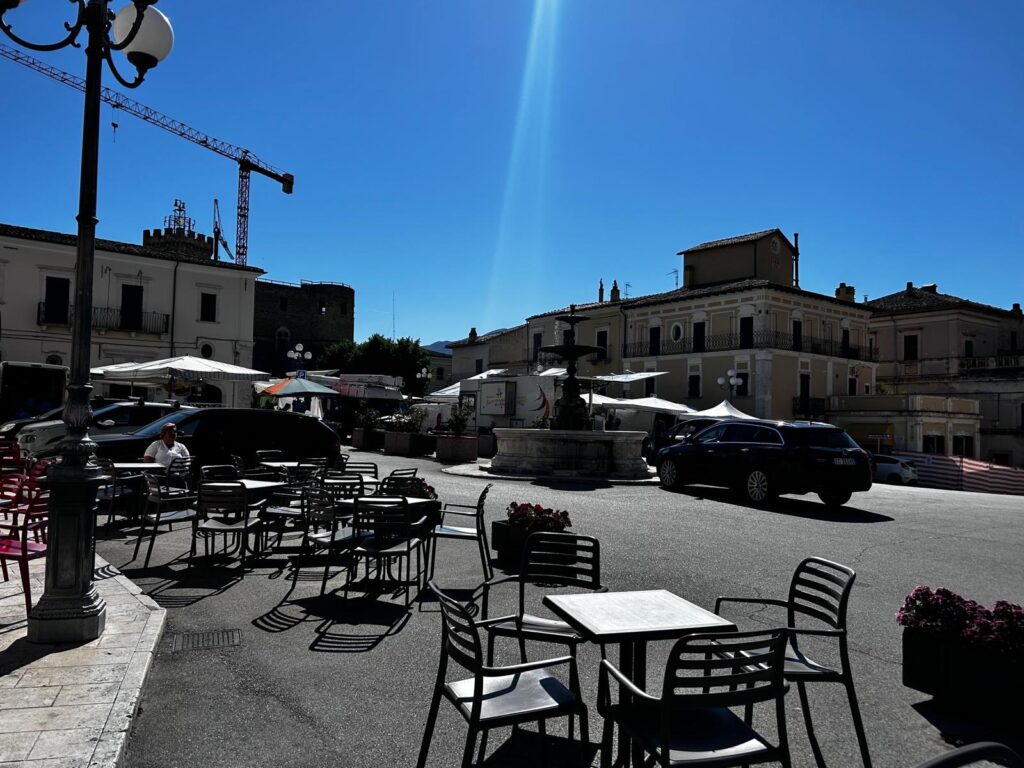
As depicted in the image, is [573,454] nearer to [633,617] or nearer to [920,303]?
[633,617]

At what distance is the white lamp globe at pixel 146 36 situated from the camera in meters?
5.33

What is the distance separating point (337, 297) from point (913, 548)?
65411 mm

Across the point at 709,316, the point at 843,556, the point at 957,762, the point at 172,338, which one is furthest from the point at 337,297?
the point at 957,762

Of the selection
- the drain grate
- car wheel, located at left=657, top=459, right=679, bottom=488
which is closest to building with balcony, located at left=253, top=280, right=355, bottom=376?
car wheel, located at left=657, top=459, right=679, bottom=488

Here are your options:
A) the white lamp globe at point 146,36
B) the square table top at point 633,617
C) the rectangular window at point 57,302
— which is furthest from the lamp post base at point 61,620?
the rectangular window at point 57,302

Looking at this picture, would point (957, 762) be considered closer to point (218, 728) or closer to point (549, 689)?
point (549, 689)

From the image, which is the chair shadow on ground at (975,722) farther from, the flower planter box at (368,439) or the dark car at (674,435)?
the flower planter box at (368,439)

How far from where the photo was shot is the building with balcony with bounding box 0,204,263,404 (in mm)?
32719

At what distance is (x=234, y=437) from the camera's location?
12.5 meters

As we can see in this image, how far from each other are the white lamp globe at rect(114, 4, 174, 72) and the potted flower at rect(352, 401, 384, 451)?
22.4 m

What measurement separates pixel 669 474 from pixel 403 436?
11502 mm

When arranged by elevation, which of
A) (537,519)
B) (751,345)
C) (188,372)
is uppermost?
(751,345)

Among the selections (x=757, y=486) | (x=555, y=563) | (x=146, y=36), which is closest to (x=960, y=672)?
(x=555, y=563)

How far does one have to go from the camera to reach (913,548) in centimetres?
952
